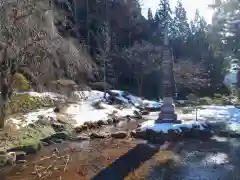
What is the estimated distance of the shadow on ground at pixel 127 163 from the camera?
11023 millimetres

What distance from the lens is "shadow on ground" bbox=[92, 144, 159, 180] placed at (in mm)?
11023

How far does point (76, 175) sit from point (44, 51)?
8045mm

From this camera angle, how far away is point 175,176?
10.7 metres

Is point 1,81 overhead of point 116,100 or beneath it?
overhead

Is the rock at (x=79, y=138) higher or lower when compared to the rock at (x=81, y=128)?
lower

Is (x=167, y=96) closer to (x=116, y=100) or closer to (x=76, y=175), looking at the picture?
(x=76, y=175)

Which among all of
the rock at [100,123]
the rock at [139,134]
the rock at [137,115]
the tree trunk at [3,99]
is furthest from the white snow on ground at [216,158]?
the rock at [137,115]

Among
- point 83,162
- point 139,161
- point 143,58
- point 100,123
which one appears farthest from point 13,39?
point 143,58

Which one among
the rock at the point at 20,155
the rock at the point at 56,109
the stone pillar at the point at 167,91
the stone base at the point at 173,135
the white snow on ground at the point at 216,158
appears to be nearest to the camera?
the white snow on ground at the point at 216,158

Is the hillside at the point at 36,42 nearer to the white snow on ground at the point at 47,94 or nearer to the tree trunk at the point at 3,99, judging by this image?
the tree trunk at the point at 3,99

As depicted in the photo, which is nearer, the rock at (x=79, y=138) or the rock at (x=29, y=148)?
the rock at (x=29, y=148)

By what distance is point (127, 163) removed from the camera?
12.6 meters

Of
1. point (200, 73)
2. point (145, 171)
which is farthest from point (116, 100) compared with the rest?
point (145, 171)

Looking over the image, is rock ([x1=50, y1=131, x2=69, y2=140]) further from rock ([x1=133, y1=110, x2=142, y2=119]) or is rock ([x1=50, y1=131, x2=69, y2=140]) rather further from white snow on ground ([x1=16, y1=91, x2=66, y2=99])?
rock ([x1=133, y1=110, x2=142, y2=119])
